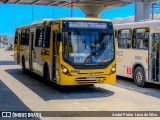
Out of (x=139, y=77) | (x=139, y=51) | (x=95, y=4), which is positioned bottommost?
(x=139, y=77)

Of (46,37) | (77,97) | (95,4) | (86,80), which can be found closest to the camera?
(77,97)

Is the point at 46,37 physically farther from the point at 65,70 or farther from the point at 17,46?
the point at 17,46

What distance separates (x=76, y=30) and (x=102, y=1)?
27566mm

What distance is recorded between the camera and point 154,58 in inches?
573

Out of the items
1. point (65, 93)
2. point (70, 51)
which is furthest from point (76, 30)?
point (65, 93)

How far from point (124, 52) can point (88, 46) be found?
4.04 metres

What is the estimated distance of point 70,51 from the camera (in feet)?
43.6

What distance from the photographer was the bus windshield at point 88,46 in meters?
13.3

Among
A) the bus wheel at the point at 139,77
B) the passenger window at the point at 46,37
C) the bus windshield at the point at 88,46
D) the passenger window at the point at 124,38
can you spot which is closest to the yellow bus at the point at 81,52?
the bus windshield at the point at 88,46

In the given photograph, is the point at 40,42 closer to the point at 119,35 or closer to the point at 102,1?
the point at 119,35

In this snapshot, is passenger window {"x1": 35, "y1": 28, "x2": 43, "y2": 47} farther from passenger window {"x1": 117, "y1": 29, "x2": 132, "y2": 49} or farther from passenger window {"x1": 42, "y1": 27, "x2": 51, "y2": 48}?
passenger window {"x1": 117, "y1": 29, "x2": 132, "y2": 49}

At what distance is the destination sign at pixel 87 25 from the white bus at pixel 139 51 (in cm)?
194

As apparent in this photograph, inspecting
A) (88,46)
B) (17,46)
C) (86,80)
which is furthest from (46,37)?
(17,46)

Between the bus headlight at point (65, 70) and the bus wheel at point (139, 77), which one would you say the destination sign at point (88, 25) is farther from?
the bus wheel at point (139, 77)
